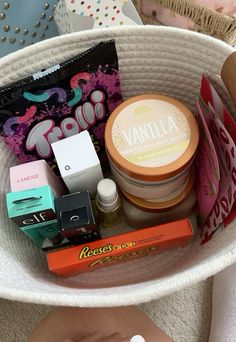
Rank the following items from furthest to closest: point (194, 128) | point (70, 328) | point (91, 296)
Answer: point (70, 328) → point (194, 128) → point (91, 296)

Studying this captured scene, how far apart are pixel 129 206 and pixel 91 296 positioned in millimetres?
208

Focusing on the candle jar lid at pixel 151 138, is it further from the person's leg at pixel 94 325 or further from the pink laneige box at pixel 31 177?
the person's leg at pixel 94 325

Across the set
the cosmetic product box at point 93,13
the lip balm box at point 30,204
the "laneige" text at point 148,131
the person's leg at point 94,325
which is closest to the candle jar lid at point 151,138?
the "laneige" text at point 148,131

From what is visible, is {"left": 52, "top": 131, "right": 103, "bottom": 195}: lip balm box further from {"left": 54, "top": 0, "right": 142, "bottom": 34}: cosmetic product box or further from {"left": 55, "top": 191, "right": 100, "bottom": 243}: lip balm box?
{"left": 54, "top": 0, "right": 142, "bottom": 34}: cosmetic product box

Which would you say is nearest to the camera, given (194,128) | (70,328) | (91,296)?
(91,296)

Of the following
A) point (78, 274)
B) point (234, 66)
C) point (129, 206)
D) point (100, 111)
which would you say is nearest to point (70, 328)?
point (78, 274)

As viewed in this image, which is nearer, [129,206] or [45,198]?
[45,198]

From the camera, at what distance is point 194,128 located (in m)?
0.59

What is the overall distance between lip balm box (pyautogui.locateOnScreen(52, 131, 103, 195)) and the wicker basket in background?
360mm

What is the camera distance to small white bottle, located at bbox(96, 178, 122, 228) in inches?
22.9

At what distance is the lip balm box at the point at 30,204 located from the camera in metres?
0.54

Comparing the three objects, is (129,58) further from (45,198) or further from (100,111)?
(45,198)

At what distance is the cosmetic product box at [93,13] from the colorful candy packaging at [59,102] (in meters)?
0.18

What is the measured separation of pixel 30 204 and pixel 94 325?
32 cm
